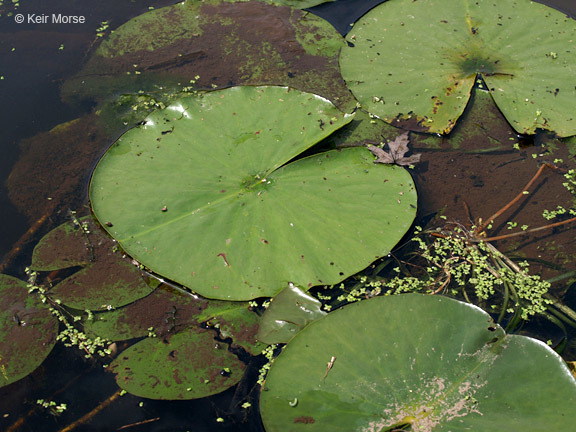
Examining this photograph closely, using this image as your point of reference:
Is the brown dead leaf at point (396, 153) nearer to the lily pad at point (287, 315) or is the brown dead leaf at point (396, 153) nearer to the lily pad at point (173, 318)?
the lily pad at point (287, 315)

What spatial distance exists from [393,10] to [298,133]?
5.69ft

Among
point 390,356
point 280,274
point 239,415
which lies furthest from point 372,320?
point 239,415

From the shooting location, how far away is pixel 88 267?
2830 mm

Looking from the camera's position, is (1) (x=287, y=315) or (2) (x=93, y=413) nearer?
(2) (x=93, y=413)

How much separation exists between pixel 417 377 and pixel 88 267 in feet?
6.45

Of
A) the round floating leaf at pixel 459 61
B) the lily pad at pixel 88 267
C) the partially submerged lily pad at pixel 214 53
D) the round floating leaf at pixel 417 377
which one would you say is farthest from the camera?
the partially submerged lily pad at pixel 214 53

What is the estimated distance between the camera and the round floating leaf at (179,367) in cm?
236

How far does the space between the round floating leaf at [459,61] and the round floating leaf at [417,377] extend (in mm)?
1642

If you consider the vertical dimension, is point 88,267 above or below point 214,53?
below

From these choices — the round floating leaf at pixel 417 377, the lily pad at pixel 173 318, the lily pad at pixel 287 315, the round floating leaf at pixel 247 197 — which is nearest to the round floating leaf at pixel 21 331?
the lily pad at pixel 173 318

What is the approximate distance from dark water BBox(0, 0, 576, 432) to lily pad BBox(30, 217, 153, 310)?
0.66 feet

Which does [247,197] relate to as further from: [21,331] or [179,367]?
[21,331]

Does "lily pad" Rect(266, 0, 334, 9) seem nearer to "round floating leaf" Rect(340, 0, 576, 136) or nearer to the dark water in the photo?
the dark water

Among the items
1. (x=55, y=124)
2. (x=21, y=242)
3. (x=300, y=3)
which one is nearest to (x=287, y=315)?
(x=21, y=242)
